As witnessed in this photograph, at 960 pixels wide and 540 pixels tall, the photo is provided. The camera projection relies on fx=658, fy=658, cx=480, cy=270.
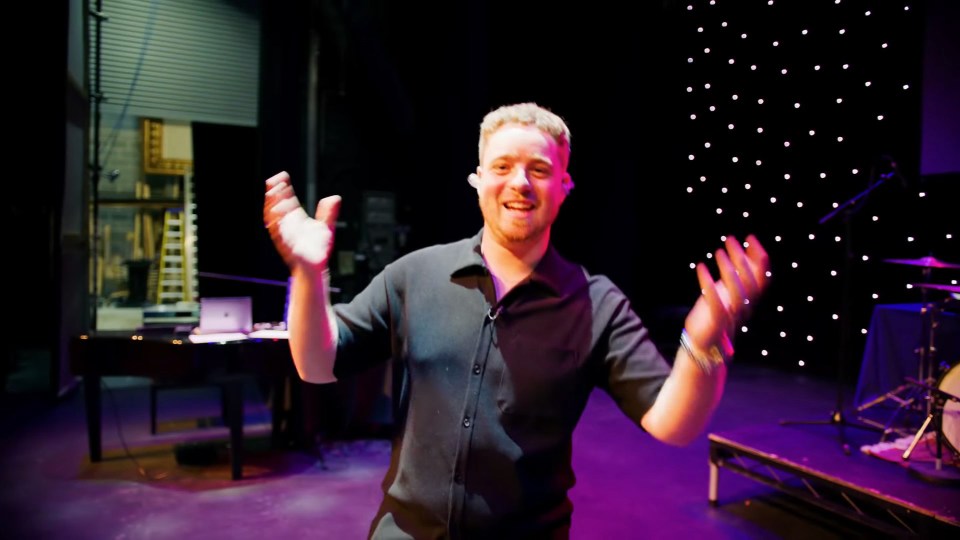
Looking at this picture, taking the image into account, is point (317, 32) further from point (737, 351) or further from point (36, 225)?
point (737, 351)

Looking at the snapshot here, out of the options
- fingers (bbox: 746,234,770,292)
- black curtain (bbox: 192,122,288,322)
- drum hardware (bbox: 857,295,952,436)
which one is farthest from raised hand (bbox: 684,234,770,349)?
black curtain (bbox: 192,122,288,322)

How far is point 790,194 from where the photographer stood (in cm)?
693

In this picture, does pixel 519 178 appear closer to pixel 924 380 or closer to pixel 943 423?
pixel 943 423

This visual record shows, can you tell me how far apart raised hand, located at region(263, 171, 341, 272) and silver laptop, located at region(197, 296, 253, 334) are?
3.16 m

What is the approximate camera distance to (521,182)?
1.25 metres

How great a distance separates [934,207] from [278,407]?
18.8ft

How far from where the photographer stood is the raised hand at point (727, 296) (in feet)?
3.74

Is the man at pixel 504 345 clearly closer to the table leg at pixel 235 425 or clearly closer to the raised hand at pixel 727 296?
the raised hand at pixel 727 296

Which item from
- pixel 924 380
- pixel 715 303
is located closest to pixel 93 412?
pixel 715 303

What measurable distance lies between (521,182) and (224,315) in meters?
3.42

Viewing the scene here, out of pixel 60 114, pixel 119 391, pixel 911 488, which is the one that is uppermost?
pixel 60 114

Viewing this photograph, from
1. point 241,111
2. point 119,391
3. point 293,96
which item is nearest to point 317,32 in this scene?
point 293,96

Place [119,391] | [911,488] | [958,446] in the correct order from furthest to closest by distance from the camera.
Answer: [119,391] < [958,446] < [911,488]

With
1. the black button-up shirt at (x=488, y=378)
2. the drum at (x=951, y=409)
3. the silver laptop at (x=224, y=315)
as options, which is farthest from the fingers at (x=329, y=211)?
the drum at (x=951, y=409)
